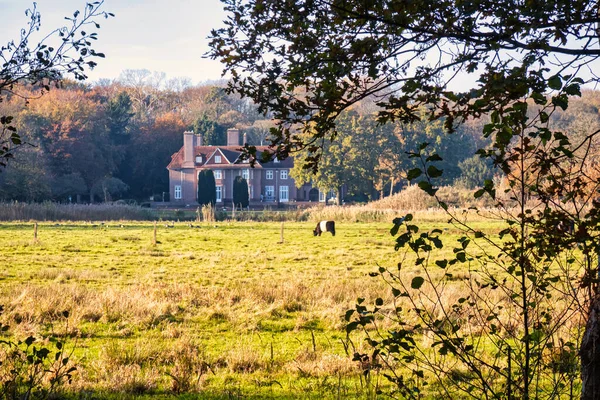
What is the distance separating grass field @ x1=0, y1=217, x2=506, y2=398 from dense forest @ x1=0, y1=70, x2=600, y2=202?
107 feet

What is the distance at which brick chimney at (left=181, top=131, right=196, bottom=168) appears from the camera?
268ft

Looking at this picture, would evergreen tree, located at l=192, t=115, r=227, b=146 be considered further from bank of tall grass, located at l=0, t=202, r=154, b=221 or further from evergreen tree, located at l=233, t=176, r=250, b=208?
bank of tall grass, located at l=0, t=202, r=154, b=221

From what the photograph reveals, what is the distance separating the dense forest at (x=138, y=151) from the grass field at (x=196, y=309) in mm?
32534

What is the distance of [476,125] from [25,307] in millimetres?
77425

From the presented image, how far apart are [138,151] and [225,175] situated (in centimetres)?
1028

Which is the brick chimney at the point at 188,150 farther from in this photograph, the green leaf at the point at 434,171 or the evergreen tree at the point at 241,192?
the green leaf at the point at 434,171

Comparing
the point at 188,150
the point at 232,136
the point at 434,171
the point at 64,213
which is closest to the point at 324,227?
the point at 64,213

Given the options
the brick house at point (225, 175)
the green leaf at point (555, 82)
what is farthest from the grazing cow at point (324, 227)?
the brick house at point (225, 175)

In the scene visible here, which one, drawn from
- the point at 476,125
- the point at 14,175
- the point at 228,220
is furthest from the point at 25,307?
the point at 476,125

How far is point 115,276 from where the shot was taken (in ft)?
72.7

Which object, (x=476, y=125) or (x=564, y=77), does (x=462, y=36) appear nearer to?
(x=564, y=77)

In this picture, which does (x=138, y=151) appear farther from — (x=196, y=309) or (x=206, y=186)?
(x=196, y=309)

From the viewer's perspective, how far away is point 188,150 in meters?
82.3

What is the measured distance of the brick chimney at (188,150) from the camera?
81.5 meters
